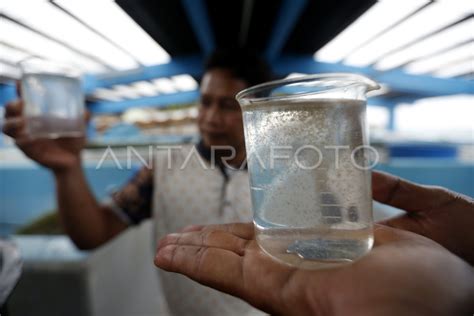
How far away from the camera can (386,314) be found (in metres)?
0.26

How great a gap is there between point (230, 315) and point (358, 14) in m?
0.84

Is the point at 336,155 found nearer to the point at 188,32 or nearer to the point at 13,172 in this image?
the point at 188,32

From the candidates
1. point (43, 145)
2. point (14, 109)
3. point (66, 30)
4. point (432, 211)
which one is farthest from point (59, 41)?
point (432, 211)

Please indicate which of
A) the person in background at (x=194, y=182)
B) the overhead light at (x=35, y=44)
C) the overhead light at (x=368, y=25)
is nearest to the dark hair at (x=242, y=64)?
the person in background at (x=194, y=182)

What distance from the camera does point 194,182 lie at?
966 mm

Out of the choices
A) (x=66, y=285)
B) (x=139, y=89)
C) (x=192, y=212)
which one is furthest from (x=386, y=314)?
(x=66, y=285)

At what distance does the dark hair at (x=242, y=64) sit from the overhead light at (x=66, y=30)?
0.28 m

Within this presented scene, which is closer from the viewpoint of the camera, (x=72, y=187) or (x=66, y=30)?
(x=66, y=30)

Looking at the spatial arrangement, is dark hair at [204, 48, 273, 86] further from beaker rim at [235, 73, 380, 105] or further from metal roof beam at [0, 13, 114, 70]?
beaker rim at [235, 73, 380, 105]

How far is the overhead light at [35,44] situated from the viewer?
1.73 ft

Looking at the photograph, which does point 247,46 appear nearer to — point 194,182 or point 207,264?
point 194,182

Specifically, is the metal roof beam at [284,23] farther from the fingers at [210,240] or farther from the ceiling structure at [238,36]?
the fingers at [210,240]

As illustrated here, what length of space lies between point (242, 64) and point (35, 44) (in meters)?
0.53

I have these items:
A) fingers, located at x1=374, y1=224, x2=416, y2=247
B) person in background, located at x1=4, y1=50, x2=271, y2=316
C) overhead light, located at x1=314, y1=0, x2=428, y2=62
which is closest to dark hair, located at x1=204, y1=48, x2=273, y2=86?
person in background, located at x1=4, y1=50, x2=271, y2=316
